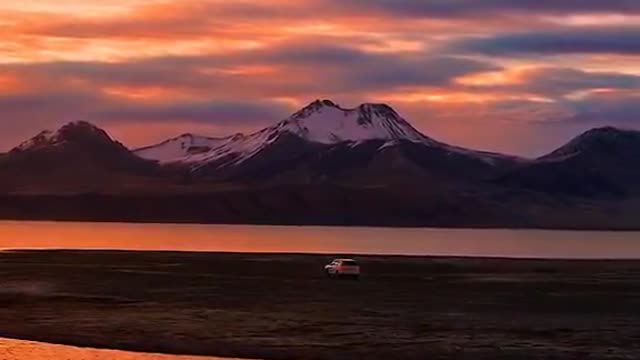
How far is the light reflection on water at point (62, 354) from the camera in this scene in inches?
1742

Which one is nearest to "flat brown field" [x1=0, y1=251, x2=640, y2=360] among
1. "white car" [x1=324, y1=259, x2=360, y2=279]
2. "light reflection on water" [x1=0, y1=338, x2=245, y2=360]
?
"light reflection on water" [x1=0, y1=338, x2=245, y2=360]

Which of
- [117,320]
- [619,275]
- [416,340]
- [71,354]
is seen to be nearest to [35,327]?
[117,320]

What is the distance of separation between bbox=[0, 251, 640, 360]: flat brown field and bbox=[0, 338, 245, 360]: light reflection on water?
109 centimetres

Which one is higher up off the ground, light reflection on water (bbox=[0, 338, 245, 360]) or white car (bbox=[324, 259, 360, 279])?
white car (bbox=[324, 259, 360, 279])

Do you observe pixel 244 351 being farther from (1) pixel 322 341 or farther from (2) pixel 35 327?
(2) pixel 35 327

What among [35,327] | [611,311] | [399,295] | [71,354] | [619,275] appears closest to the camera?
[71,354]

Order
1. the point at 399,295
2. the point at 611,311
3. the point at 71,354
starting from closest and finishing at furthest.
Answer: the point at 71,354, the point at 611,311, the point at 399,295

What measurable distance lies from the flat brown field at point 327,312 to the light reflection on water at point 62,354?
1.09 m

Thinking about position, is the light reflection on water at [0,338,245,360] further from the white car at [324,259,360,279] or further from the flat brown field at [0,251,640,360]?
the white car at [324,259,360,279]

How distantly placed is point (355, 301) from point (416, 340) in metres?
16.0

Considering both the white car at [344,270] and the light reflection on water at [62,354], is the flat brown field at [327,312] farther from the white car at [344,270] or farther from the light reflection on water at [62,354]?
the white car at [344,270]

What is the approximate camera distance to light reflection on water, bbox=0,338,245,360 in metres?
44.2

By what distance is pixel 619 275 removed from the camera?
9188 cm

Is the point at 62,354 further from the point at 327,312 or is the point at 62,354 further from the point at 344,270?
the point at 344,270
